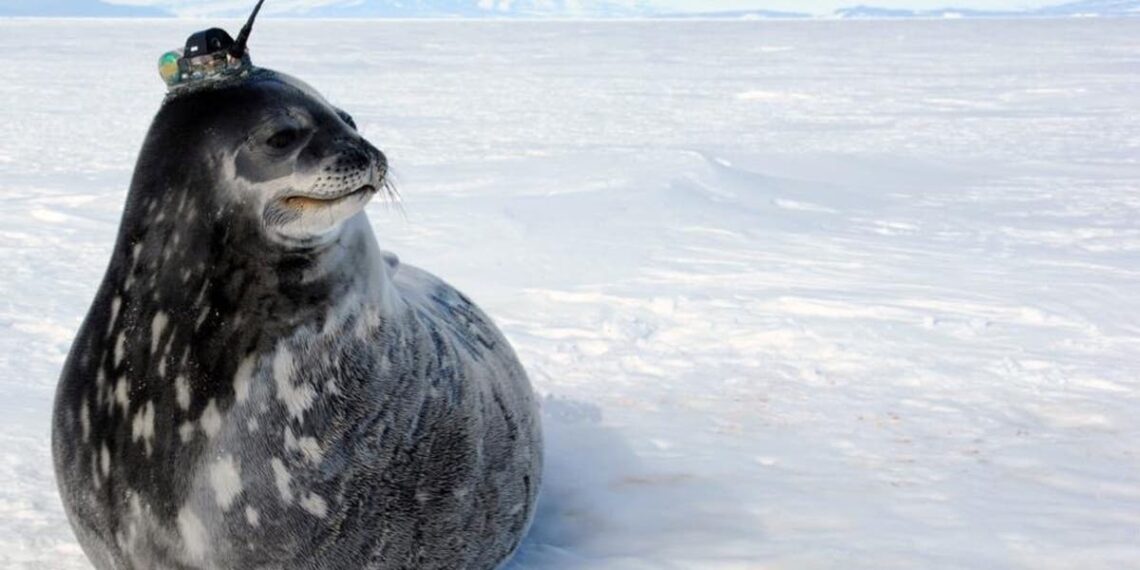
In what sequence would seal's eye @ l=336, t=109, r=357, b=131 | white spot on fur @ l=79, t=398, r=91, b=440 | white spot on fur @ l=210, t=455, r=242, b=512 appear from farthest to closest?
1. seal's eye @ l=336, t=109, r=357, b=131
2. white spot on fur @ l=79, t=398, r=91, b=440
3. white spot on fur @ l=210, t=455, r=242, b=512

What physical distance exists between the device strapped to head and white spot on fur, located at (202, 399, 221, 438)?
570 mm

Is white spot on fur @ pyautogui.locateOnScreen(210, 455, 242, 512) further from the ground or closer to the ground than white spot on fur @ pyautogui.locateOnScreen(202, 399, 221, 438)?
closer to the ground

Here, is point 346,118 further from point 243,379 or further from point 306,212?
point 243,379

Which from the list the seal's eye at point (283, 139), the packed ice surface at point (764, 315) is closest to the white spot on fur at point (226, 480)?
the seal's eye at point (283, 139)

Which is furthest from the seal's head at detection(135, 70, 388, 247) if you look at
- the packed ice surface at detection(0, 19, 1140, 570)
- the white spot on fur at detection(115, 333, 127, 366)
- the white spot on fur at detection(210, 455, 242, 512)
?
the packed ice surface at detection(0, 19, 1140, 570)

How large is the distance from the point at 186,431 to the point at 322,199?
42 centimetres

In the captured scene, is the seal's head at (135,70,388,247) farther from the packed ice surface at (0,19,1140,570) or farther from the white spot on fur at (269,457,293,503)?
the packed ice surface at (0,19,1140,570)

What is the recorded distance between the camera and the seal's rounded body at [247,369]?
6.48 feet

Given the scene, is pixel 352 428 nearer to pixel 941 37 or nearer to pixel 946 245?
pixel 946 245

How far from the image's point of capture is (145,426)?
6.53 ft

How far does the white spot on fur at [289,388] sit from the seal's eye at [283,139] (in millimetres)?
328

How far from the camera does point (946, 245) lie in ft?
22.1

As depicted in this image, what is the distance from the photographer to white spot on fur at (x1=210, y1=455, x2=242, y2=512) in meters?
1.96

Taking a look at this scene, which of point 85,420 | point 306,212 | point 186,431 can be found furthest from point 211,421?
point 306,212
